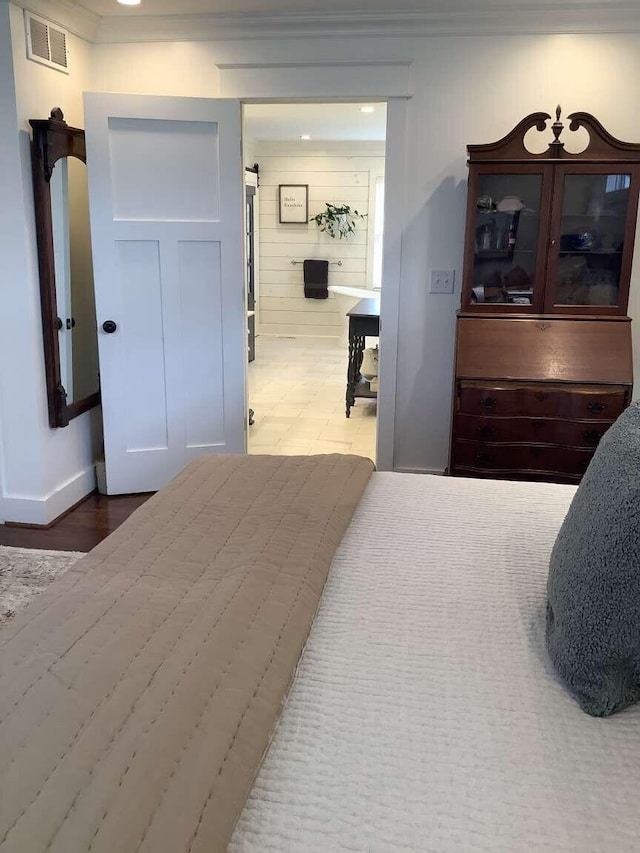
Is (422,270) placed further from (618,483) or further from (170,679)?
(170,679)

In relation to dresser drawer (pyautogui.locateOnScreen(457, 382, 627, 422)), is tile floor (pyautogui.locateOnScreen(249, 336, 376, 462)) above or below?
below

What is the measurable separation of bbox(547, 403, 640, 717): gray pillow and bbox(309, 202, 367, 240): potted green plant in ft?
26.9

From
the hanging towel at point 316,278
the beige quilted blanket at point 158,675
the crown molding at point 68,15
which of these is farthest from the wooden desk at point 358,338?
the hanging towel at point 316,278

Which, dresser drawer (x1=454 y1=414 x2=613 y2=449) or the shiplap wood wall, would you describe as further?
the shiplap wood wall

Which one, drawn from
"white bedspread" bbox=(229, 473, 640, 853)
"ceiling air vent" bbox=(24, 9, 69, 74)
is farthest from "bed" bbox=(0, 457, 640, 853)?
"ceiling air vent" bbox=(24, 9, 69, 74)

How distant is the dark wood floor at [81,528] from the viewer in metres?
3.24

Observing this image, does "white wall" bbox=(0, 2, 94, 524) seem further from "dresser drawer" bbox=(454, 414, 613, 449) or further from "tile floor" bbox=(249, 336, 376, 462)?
"dresser drawer" bbox=(454, 414, 613, 449)

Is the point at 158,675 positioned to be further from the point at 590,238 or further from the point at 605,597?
the point at 590,238

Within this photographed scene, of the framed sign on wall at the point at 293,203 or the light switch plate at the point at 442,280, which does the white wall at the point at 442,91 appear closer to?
the light switch plate at the point at 442,280

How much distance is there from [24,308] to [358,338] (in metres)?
2.58

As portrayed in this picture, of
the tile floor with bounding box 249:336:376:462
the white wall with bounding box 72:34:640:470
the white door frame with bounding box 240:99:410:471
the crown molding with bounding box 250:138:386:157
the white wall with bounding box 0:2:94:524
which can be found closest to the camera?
the white wall with bounding box 0:2:94:524

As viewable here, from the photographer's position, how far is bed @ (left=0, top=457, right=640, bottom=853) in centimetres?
82

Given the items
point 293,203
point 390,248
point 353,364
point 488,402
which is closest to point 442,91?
point 390,248

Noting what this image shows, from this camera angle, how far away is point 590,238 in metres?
3.24
